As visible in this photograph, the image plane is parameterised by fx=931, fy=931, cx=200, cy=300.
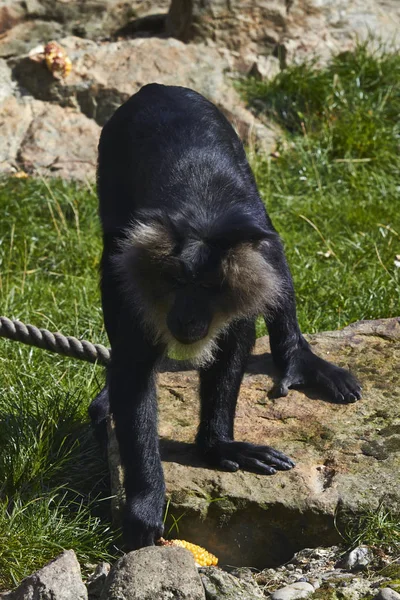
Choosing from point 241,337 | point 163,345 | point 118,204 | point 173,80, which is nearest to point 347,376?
point 241,337

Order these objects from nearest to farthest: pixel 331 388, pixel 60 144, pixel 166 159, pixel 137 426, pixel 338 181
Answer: pixel 137 426 < pixel 166 159 < pixel 331 388 < pixel 338 181 < pixel 60 144

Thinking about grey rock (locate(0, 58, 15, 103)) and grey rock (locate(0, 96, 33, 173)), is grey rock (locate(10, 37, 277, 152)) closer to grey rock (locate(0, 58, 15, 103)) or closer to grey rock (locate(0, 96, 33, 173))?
grey rock (locate(0, 58, 15, 103))

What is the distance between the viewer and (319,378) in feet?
15.1

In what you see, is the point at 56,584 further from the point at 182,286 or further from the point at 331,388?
the point at 331,388

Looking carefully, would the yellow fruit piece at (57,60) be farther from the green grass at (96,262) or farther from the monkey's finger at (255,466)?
the monkey's finger at (255,466)

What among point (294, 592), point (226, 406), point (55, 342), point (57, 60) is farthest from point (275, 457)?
point (57, 60)

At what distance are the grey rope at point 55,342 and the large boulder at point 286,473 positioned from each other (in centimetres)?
56

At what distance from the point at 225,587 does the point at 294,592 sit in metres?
0.28

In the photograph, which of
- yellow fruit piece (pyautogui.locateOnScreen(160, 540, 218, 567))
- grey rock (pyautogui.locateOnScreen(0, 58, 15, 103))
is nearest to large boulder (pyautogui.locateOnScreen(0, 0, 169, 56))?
grey rock (pyautogui.locateOnScreen(0, 58, 15, 103))

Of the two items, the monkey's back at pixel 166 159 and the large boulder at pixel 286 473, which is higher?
the monkey's back at pixel 166 159

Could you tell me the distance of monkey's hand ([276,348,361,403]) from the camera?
14.6 feet

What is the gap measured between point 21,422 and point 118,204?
3.75 feet

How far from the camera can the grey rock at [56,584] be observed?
10.1ft

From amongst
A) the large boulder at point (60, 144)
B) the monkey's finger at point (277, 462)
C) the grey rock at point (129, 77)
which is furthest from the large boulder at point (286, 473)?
the grey rock at point (129, 77)
